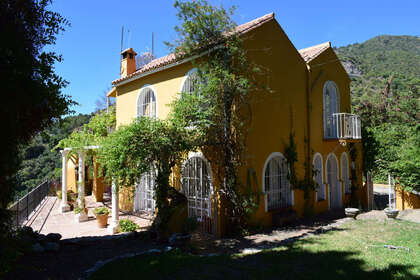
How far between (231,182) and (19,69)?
681 centimetres

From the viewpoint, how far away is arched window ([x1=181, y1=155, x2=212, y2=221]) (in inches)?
386

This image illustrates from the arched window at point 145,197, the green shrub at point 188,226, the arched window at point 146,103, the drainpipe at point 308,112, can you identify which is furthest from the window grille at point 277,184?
the arched window at point 146,103

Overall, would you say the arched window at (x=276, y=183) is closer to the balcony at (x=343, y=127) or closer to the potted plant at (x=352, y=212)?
the potted plant at (x=352, y=212)

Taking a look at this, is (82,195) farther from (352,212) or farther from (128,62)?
(352,212)

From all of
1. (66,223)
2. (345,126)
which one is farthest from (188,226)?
(345,126)

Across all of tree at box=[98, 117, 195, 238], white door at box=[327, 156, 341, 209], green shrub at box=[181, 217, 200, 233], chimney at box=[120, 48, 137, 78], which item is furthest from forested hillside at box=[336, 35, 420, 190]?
chimney at box=[120, 48, 137, 78]

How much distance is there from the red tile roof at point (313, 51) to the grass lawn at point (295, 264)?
8950 mm

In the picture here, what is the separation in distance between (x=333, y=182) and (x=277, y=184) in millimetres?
5190

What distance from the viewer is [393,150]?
1560 centimetres

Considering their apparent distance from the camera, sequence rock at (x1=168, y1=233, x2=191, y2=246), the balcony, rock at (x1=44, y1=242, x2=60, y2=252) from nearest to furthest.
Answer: rock at (x1=44, y1=242, x2=60, y2=252), rock at (x1=168, y1=233, x2=191, y2=246), the balcony

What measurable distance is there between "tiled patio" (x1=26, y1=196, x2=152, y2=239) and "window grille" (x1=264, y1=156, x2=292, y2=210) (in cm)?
503

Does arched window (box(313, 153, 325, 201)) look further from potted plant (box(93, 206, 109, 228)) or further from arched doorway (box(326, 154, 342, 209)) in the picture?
potted plant (box(93, 206, 109, 228))

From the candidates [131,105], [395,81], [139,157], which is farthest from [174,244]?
[395,81]

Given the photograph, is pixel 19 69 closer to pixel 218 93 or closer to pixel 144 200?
pixel 218 93
